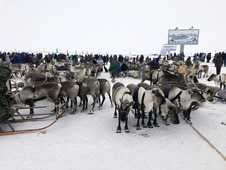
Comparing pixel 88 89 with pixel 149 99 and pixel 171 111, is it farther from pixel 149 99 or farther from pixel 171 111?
pixel 171 111

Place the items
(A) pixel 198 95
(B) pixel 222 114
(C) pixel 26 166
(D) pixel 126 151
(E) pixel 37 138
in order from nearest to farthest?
(C) pixel 26 166, (D) pixel 126 151, (E) pixel 37 138, (A) pixel 198 95, (B) pixel 222 114

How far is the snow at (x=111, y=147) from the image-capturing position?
3123 mm

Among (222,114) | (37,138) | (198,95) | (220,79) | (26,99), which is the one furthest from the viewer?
(220,79)

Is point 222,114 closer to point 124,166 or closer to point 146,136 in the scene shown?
point 146,136

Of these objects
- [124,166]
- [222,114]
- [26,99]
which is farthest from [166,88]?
[26,99]

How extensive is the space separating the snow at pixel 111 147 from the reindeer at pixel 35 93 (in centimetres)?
82

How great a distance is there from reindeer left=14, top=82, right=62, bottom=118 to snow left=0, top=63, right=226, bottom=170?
824 mm

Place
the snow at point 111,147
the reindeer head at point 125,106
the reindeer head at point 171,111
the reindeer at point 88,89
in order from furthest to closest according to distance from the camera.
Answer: the reindeer at point 88,89
the reindeer head at point 171,111
the reindeer head at point 125,106
the snow at point 111,147

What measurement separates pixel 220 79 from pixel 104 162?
27.6 feet

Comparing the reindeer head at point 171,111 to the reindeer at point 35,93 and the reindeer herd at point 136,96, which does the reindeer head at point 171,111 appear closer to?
the reindeer herd at point 136,96

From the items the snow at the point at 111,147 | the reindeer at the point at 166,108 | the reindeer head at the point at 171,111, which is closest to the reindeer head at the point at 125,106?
the snow at the point at 111,147

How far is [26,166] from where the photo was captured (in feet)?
9.87

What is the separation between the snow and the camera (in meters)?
3.12

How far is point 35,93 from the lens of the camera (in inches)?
208
